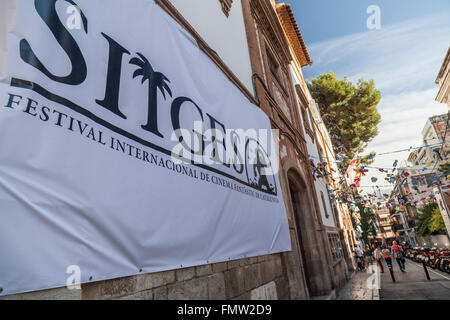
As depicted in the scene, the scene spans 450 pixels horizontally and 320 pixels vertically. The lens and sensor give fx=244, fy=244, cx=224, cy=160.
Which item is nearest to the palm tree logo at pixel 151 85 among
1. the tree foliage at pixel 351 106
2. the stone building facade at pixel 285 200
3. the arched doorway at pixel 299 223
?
the stone building facade at pixel 285 200

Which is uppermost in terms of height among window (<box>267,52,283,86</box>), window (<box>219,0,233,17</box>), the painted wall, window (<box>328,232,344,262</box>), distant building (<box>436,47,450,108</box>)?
distant building (<box>436,47,450,108</box>)

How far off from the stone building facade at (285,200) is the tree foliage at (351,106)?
11398 millimetres

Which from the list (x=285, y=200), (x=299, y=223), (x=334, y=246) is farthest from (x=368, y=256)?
(x=285, y=200)

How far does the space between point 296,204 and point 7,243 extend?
7.17m

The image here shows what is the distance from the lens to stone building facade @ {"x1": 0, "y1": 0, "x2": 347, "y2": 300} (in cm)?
191

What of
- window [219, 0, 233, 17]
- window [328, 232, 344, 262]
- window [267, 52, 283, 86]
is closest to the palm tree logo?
window [219, 0, 233, 17]

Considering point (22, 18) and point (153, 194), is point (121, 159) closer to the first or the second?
point (153, 194)

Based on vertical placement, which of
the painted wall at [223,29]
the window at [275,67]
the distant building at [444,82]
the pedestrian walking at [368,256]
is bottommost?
the pedestrian walking at [368,256]

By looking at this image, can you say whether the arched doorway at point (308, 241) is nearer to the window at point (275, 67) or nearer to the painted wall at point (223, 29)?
the painted wall at point (223, 29)

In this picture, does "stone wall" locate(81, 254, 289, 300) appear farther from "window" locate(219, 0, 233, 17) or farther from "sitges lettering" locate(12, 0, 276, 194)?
"window" locate(219, 0, 233, 17)

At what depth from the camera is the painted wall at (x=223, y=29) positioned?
12.5ft

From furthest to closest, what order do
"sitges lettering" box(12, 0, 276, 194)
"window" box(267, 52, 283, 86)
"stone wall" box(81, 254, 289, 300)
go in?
"window" box(267, 52, 283, 86), "stone wall" box(81, 254, 289, 300), "sitges lettering" box(12, 0, 276, 194)

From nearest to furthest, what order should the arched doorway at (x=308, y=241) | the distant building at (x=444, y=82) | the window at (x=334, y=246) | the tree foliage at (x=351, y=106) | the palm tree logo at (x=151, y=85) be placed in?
the palm tree logo at (x=151, y=85) → the arched doorway at (x=308, y=241) → the window at (x=334, y=246) → the distant building at (x=444, y=82) → the tree foliage at (x=351, y=106)

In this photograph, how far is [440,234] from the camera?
20.1m
